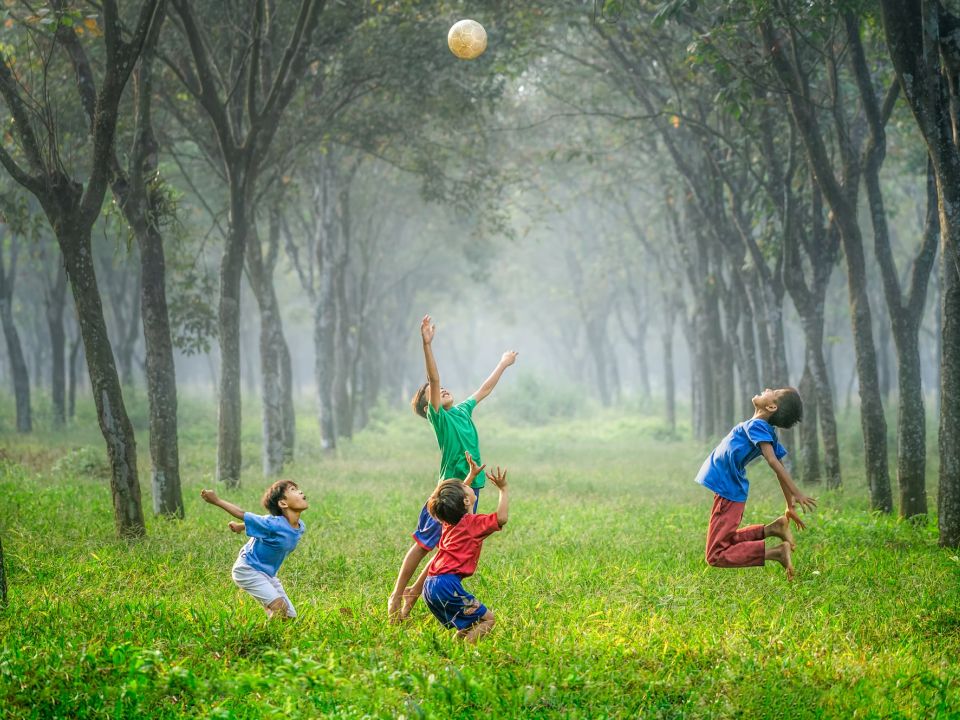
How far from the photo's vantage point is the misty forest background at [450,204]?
327 inches

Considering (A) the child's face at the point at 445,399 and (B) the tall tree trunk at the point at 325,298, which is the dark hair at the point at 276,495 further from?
(B) the tall tree trunk at the point at 325,298

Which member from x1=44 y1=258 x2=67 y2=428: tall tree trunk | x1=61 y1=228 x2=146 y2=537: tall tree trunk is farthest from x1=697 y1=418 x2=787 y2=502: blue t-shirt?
x1=44 y1=258 x2=67 y2=428: tall tree trunk

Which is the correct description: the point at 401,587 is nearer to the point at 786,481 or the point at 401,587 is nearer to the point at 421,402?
the point at 421,402

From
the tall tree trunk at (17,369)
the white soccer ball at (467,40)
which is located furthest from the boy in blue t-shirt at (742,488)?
the tall tree trunk at (17,369)

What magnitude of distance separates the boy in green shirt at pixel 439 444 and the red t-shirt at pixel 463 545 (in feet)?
1.94

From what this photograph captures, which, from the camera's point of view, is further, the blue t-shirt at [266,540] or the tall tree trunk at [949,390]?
the tall tree trunk at [949,390]

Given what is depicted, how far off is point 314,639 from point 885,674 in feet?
11.4

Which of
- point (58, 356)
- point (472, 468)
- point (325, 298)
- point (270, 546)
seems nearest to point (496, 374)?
point (472, 468)

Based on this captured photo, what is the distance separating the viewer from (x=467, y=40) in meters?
9.09

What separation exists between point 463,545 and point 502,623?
2.47ft

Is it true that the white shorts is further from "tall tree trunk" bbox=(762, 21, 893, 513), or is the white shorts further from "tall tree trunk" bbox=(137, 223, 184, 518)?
"tall tree trunk" bbox=(762, 21, 893, 513)

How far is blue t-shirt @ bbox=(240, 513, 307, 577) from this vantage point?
5.93m

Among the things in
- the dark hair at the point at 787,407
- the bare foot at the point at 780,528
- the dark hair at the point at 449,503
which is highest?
the dark hair at the point at 787,407

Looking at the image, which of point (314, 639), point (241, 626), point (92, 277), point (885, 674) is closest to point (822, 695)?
point (885, 674)
